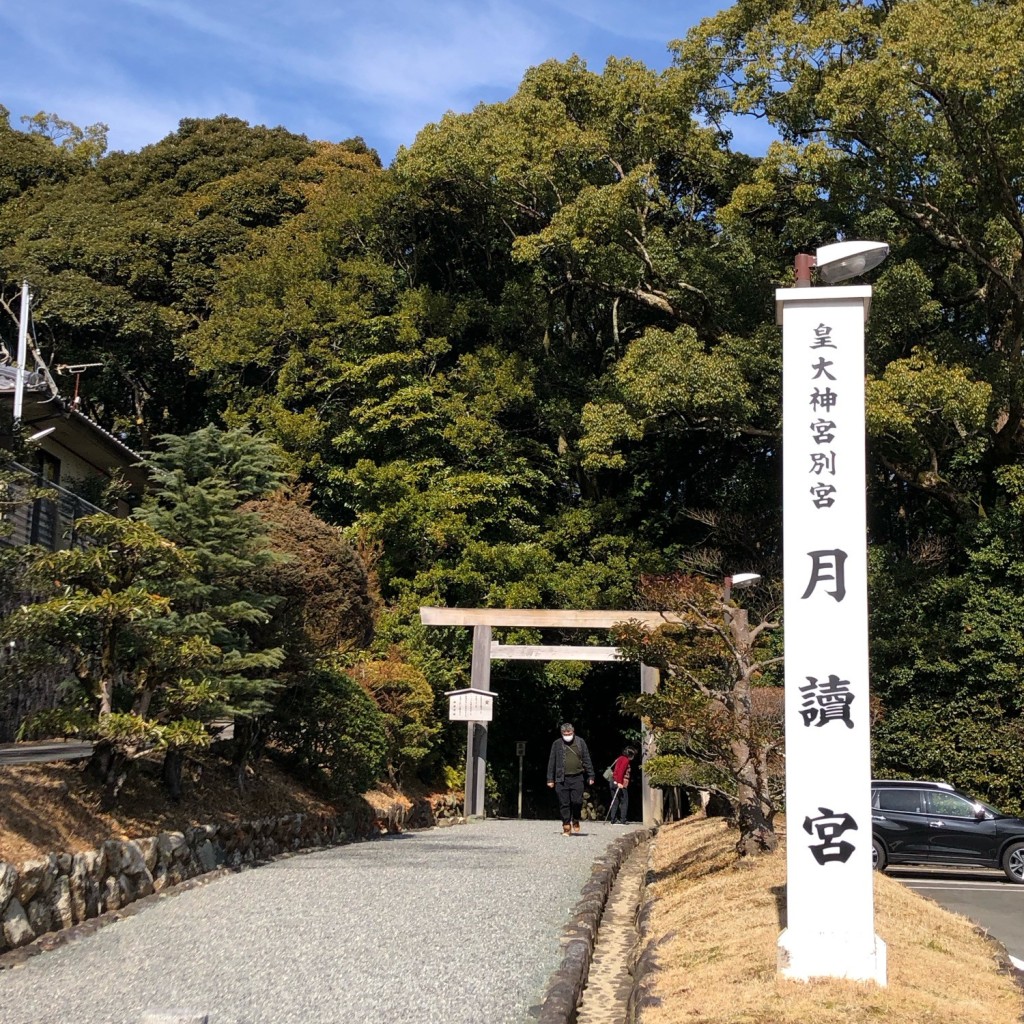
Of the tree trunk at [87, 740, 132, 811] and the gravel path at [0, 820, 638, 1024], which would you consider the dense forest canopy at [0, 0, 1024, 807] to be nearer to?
the tree trunk at [87, 740, 132, 811]

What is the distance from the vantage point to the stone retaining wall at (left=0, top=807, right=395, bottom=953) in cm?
682

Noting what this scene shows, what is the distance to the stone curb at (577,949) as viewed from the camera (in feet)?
18.2

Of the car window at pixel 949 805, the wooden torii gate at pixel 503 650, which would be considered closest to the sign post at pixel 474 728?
the wooden torii gate at pixel 503 650

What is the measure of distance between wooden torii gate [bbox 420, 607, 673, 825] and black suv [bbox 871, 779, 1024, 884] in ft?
17.7

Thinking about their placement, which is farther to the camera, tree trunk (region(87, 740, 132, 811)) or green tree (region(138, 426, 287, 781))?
green tree (region(138, 426, 287, 781))

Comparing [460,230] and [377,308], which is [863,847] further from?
[460,230]

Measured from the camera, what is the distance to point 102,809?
9.05 metres

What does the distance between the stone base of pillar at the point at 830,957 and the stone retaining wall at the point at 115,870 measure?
15.1 ft

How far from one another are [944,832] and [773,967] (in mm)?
11124

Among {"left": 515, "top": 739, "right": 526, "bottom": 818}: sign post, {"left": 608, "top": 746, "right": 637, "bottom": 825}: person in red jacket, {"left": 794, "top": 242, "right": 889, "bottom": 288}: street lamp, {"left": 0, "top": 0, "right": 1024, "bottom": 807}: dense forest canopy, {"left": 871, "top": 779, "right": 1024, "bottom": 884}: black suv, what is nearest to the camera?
{"left": 794, "top": 242, "right": 889, "bottom": 288}: street lamp

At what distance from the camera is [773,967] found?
5.87 meters

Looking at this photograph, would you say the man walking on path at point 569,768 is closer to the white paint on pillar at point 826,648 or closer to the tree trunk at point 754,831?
the tree trunk at point 754,831

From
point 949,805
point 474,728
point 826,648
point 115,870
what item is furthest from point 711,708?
point 474,728

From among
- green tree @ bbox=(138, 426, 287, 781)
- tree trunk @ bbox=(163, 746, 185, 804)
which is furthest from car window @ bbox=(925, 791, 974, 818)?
tree trunk @ bbox=(163, 746, 185, 804)
